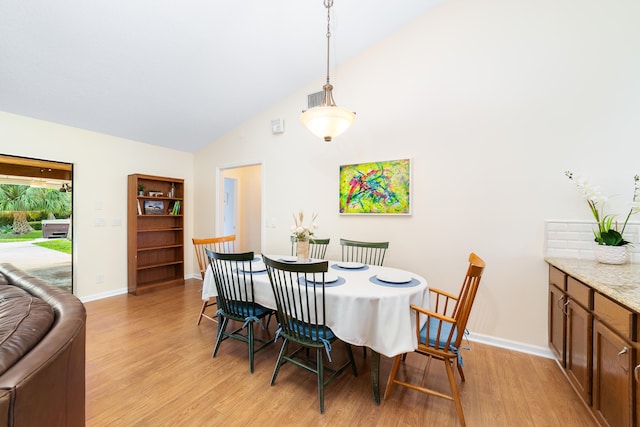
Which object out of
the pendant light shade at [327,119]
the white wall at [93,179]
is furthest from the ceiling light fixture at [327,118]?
the white wall at [93,179]

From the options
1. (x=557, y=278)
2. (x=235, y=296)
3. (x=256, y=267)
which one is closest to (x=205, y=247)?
(x=256, y=267)

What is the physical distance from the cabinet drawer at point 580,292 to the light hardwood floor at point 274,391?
710 millimetres

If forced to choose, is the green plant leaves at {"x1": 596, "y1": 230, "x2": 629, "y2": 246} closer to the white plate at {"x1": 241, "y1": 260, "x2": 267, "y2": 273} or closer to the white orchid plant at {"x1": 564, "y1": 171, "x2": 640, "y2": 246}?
the white orchid plant at {"x1": 564, "y1": 171, "x2": 640, "y2": 246}

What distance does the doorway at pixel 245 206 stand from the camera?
5691 millimetres

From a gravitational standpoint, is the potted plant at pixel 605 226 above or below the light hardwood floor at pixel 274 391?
above

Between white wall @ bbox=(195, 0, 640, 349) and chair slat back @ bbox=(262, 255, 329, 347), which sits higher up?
white wall @ bbox=(195, 0, 640, 349)

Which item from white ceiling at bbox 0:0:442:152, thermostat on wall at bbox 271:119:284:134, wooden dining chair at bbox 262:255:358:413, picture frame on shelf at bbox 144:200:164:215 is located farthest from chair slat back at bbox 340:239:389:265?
picture frame on shelf at bbox 144:200:164:215

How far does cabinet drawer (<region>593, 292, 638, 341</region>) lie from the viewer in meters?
1.23

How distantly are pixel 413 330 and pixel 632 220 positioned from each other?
2.01 m

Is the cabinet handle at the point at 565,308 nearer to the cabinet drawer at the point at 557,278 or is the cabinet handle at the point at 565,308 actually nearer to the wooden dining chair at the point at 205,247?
the cabinet drawer at the point at 557,278

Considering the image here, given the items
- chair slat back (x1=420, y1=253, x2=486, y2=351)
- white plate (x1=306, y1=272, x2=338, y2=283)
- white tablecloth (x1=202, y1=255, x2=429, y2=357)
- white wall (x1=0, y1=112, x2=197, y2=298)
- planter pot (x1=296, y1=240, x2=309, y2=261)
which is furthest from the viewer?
white wall (x1=0, y1=112, x2=197, y2=298)

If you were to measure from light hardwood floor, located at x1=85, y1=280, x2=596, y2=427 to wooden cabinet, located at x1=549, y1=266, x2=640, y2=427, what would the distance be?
26 centimetres

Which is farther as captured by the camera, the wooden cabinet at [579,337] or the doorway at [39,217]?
the doorway at [39,217]

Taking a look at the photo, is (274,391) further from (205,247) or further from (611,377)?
(611,377)
